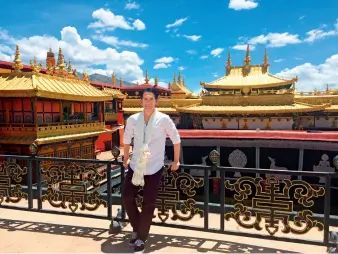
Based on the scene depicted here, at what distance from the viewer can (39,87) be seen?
1185cm

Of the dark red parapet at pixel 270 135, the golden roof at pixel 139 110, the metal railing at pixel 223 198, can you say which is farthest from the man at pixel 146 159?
the golden roof at pixel 139 110

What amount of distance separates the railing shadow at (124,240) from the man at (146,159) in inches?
10.3

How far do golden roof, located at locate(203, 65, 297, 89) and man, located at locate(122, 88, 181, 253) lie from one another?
18833 mm

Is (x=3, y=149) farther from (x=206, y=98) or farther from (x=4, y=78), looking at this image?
(x=206, y=98)

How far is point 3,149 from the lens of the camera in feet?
42.2

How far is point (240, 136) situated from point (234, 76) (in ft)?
40.4

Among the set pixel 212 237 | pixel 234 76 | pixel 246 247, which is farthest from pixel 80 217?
pixel 234 76

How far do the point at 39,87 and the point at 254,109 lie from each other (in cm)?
1358

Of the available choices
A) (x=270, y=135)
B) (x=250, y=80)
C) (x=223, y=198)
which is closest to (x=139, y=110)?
(x=250, y=80)

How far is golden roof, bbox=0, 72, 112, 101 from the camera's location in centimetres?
1170

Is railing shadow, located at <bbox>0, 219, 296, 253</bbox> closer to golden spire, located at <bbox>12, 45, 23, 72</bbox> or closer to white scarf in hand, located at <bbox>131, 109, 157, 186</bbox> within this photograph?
white scarf in hand, located at <bbox>131, 109, 157, 186</bbox>

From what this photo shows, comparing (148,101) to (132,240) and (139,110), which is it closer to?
(132,240)

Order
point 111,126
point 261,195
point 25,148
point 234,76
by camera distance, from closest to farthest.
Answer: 1. point 261,195
2. point 25,148
3. point 234,76
4. point 111,126

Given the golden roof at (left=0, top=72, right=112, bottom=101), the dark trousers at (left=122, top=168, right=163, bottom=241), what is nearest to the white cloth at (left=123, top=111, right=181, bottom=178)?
the dark trousers at (left=122, top=168, right=163, bottom=241)
